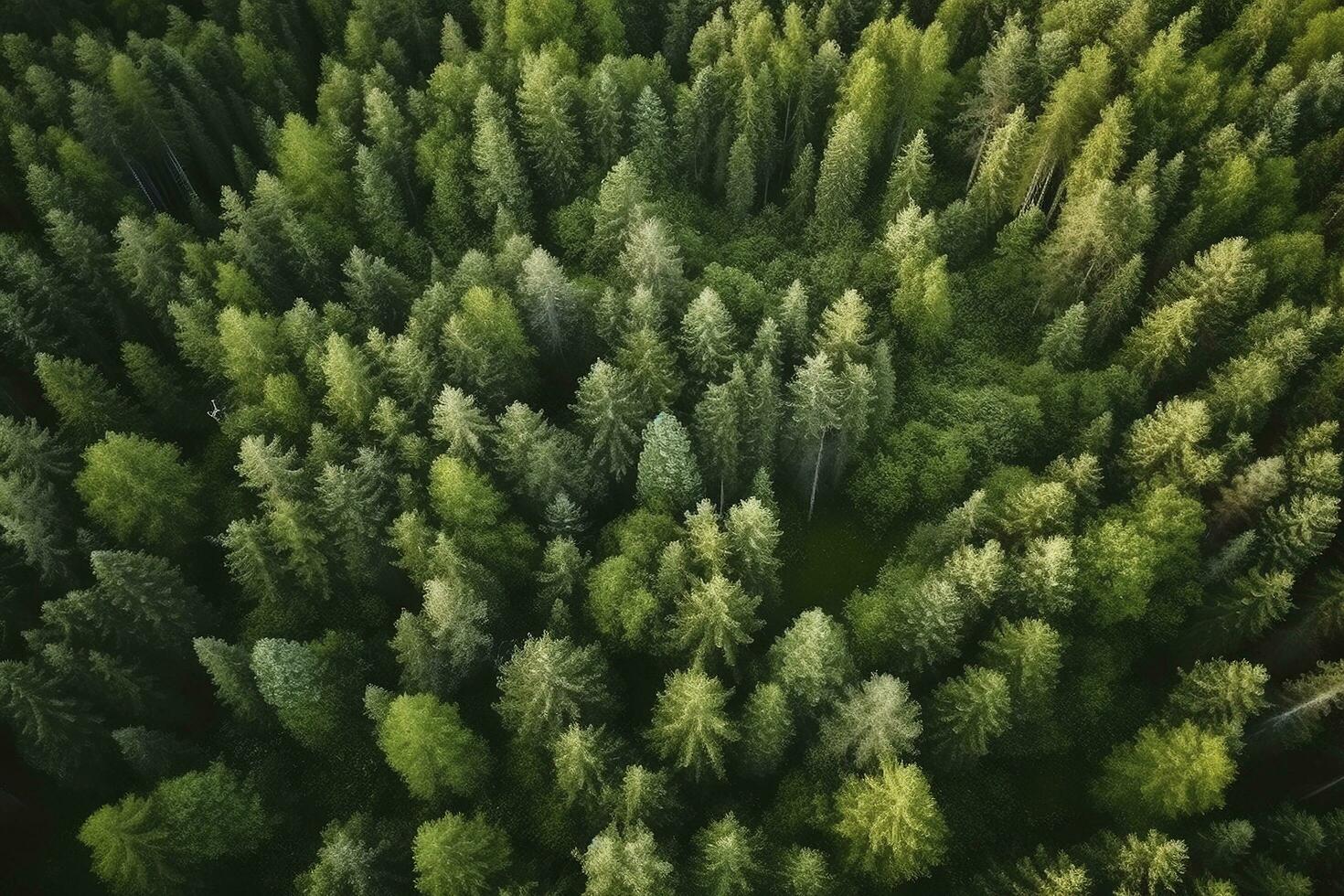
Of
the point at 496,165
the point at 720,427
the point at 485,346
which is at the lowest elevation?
the point at 720,427

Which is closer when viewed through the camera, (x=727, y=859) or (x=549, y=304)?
(x=727, y=859)

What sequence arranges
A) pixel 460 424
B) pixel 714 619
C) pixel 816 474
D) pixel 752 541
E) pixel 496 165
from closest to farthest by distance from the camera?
pixel 714 619, pixel 752 541, pixel 460 424, pixel 816 474, pixel 496 165

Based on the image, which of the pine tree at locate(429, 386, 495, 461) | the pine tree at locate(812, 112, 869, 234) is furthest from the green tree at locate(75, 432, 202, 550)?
the pine tree at locate(812, 112, 869, 234)

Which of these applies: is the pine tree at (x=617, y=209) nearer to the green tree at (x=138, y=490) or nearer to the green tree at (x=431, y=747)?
the green tree at (x=138, y=490)

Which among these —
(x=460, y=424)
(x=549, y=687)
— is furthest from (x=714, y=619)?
(x=460, y=424)

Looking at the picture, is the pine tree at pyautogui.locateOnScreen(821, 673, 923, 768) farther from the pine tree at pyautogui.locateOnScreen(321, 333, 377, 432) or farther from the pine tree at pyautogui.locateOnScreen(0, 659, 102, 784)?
the pine tree at pyautogui.locateOnScreen(0, 659, 102, 784)

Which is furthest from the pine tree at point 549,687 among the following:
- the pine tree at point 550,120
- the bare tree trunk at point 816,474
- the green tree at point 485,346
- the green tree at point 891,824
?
the pine tree at point 550,120

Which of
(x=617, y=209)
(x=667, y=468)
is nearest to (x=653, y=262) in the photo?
(x=617, y=209)

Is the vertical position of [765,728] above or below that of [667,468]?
below

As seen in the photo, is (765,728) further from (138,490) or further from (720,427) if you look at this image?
(138,490)

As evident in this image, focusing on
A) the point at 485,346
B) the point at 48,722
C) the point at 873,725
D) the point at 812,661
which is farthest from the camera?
the point at 485,346
